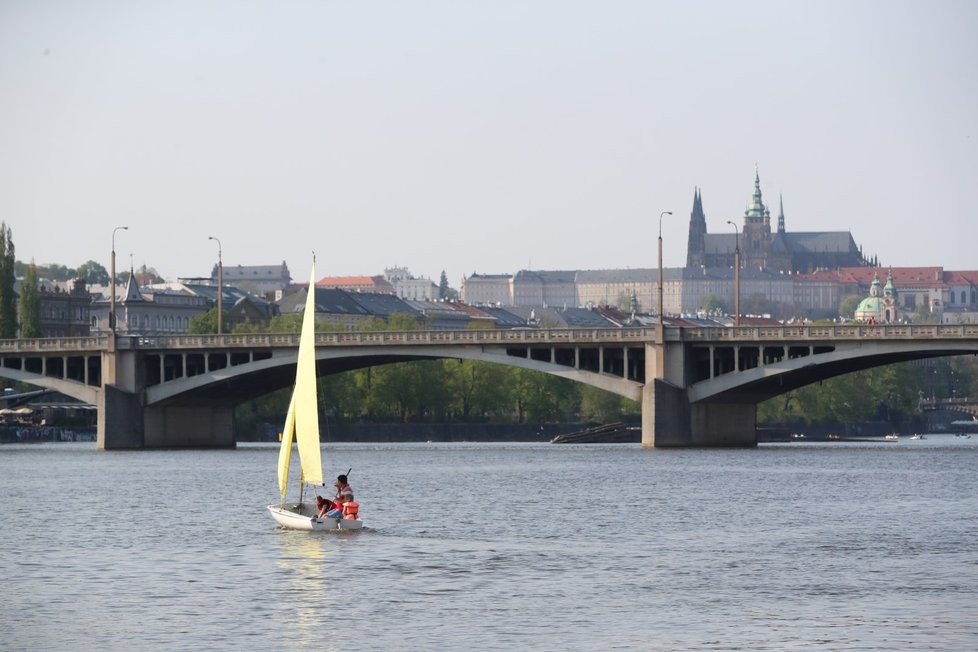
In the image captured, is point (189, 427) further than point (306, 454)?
Yes

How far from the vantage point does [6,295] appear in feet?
546

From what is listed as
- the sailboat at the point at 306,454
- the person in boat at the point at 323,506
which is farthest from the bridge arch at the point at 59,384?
the person in boat at the point at 323,506

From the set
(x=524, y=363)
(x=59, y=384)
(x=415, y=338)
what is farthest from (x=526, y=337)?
(x=59, y=384)

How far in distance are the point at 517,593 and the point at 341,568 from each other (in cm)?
663

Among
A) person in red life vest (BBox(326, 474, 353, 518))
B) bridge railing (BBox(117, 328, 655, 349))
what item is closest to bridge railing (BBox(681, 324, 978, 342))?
bridge railing (BBox(117, 328, 655, 349))

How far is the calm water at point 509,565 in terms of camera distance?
39000 millimetres

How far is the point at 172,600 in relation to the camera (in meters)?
43.6

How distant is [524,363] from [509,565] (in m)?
66.4

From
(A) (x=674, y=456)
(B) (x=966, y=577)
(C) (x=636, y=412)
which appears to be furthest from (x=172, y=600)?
(C) (x=636, y=412)

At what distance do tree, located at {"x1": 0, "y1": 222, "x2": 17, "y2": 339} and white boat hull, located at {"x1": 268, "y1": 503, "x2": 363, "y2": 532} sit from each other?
108 meters

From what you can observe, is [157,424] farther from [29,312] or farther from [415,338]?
[29,312]

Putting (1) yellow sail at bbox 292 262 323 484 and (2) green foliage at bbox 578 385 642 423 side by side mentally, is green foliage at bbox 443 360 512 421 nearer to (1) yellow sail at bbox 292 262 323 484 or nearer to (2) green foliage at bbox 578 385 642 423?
(2) green foliage at bbox 578 385 642 423

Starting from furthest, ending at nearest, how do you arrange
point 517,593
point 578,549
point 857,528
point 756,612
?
point 857,528, point 578,549, point 517,593, point 756,612

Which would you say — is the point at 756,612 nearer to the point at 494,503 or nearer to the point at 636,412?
the point at 494,503
